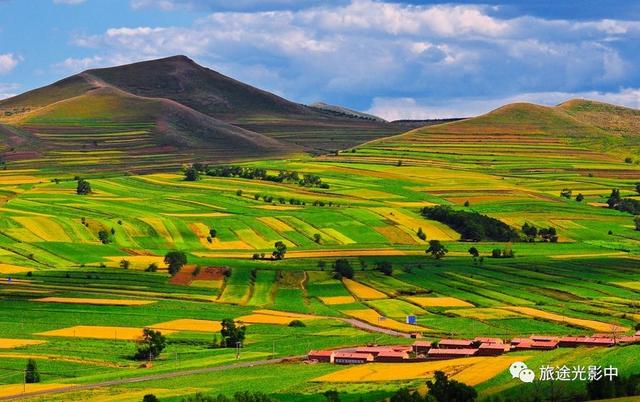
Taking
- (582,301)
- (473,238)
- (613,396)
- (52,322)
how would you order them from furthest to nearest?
(473,238) → (582,301) → (52,322) → (613,396)

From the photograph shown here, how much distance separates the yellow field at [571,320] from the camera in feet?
399

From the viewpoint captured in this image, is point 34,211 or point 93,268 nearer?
point 93,268

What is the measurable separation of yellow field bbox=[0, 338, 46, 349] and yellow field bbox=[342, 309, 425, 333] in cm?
3246

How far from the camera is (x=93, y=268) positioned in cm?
15688

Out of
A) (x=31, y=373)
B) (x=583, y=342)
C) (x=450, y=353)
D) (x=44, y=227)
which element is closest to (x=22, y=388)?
(x=31, y=373)

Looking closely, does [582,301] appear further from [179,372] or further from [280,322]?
[179,372]

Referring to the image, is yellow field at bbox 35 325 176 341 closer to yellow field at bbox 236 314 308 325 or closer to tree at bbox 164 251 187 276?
yellow field at bbox 236 314 308 325

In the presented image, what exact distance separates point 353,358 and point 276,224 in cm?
9224

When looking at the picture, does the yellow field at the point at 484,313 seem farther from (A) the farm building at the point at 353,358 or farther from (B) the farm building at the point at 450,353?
(A) the farm building at the point at 353,358

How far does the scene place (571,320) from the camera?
126188 millimetres

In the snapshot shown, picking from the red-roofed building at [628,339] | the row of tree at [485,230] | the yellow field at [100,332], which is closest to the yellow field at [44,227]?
the yellow field at [100,332]

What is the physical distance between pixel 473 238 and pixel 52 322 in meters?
84.0

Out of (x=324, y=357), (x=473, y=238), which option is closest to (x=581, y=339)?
(x=324, y=357)

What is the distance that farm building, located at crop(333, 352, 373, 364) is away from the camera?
10288 cm
